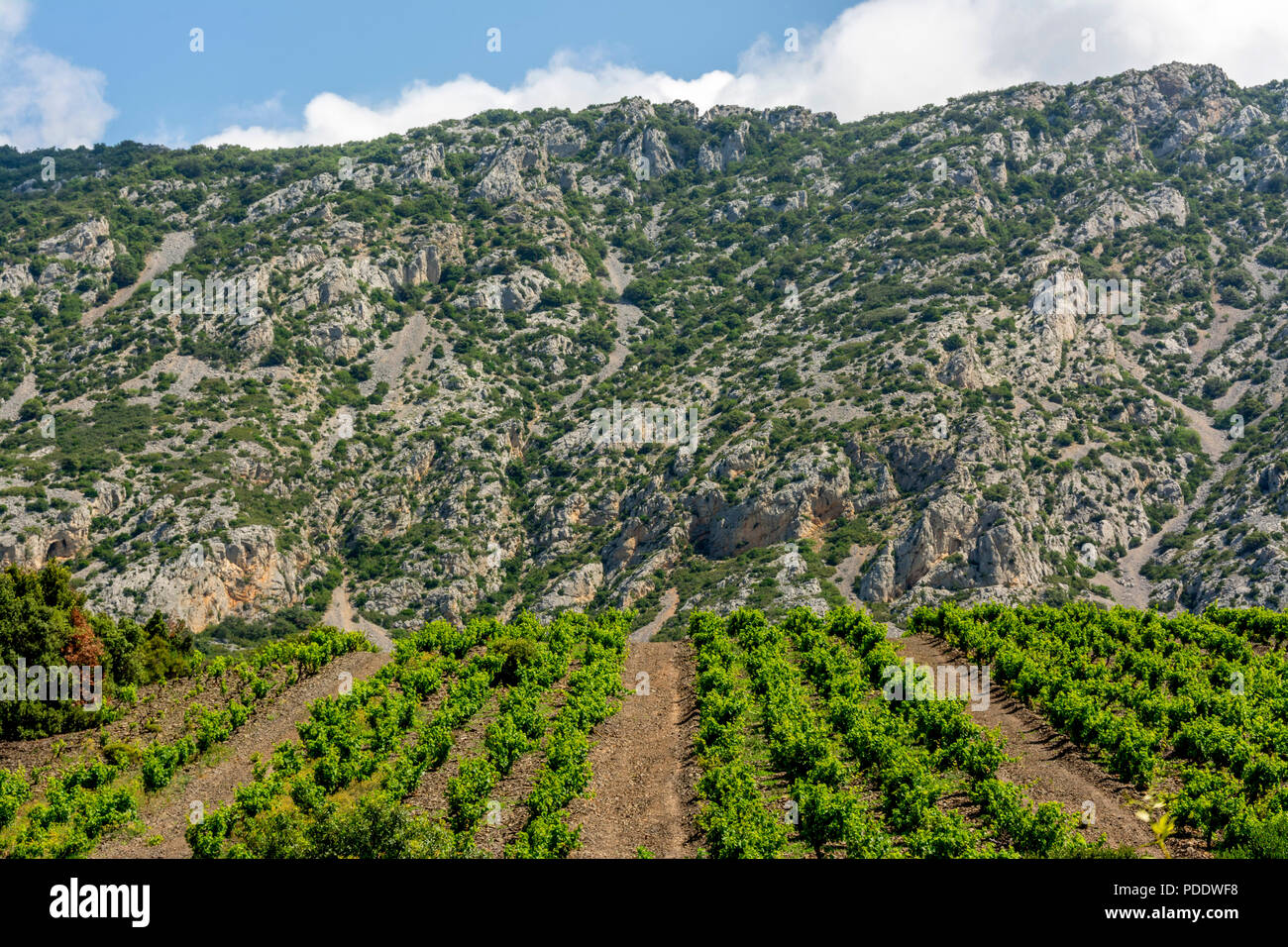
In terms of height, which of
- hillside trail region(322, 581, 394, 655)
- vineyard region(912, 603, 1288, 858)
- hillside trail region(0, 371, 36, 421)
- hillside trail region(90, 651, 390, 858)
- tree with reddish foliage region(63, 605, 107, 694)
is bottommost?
hillside trail region(322, 581, 394, 655)

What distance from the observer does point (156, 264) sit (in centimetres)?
15688

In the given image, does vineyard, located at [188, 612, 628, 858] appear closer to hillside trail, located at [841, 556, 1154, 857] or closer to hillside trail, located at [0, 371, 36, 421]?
hillside trail, located at [841, 556, 1154, 857]

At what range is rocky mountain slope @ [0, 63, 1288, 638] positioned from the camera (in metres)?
104

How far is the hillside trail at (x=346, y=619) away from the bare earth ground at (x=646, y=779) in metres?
63.4

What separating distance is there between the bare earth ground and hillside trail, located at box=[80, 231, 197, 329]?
430 feet

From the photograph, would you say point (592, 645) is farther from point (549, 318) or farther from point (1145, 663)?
point (549, 318)

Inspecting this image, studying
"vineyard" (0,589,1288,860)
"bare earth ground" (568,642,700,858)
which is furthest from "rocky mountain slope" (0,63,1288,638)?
"bare earth ground" (568,642,700,858)

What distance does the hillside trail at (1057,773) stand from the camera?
27.2 metres

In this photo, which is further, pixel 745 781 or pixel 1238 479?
pixel 1238 479

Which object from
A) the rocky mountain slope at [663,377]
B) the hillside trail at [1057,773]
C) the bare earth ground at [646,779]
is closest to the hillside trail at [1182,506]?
the rocky mountain slope at [663,377]

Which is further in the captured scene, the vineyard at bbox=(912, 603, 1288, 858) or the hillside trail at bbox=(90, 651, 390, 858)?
the hillside trail at bbox=(90, 651, 390, 858)

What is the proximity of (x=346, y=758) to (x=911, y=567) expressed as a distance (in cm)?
7467

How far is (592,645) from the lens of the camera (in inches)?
1997
